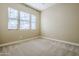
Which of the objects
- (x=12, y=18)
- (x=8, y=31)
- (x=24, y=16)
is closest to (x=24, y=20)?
(x=24, y=16)

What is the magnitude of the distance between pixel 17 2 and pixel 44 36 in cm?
75

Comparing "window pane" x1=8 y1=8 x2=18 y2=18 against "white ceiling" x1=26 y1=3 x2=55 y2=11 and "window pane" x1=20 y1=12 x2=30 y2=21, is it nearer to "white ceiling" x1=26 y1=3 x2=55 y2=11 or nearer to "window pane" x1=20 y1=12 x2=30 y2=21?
"window pane" x1=20 y1=12 x2=30 y2=21

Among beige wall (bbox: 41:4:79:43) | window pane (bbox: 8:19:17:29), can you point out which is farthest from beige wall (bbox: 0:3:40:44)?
beige wall (bbox: 41:4:79:43)

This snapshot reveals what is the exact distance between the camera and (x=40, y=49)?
183 cm

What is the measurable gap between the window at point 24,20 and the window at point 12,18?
0.09m

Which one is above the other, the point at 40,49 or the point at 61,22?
the point at 61,22

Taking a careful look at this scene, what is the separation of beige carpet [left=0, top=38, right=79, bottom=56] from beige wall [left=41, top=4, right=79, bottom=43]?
0.13m

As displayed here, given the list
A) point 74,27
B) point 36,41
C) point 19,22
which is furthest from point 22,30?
point 74,27

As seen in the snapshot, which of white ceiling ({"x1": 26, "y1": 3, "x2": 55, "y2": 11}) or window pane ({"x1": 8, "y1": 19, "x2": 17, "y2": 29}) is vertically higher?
white ceiling ({"x1": 26, "y1": 3, "x2": 55, "y2": 11})

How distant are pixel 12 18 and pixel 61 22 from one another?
2.81 feet

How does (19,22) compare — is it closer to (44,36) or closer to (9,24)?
(9,24)

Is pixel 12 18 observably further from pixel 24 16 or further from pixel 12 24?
pixel 24 16

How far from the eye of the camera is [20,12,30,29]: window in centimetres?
181

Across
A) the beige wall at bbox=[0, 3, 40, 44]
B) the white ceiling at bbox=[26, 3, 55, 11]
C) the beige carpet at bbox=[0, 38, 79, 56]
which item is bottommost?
the beige carpet at bbox=[0, 38, 79, 56]
